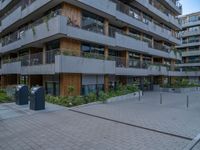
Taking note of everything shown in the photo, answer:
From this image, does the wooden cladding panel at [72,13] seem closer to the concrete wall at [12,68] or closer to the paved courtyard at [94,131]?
the concrete wall at [12,68]

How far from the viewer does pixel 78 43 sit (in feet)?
60.5

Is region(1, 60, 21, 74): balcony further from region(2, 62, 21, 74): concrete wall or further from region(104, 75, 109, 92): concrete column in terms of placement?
region(104, 75, 109, 92): concrete column

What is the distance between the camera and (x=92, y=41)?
61.8ft

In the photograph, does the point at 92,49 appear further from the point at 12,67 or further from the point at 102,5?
the point at 12,67

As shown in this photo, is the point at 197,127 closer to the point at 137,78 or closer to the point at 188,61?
the point at 137,78

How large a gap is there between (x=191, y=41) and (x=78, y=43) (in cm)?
4371

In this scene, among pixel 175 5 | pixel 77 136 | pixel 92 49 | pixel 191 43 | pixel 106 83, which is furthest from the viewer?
pixel 191 43

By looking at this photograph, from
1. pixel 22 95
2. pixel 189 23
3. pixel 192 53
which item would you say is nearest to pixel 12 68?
pixel 22 95

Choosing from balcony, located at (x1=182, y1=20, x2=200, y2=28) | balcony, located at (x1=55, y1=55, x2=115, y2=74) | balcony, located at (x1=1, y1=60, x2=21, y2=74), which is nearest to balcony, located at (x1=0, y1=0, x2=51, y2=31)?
balcony, located at (x1=1, y1=60, x2=21, y2=74)

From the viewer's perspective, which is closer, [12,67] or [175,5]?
[12,67]

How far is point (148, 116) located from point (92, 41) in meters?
10.2

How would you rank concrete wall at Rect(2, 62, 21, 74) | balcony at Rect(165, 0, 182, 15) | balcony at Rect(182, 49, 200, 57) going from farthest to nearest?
1. balcony at Rect(182, 49, 200, 57)
2. balcony at Rect(165, 0, 182, 15)
3. concrete wall at Rect(2, 62, 21, 74)

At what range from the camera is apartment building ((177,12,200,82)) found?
5072 centimetres

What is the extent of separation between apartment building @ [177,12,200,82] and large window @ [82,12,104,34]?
37390 millimetres
